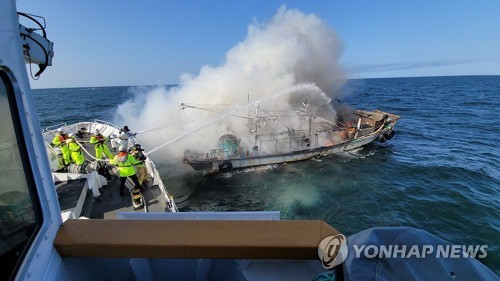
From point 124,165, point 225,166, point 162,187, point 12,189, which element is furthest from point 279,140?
point 12,189

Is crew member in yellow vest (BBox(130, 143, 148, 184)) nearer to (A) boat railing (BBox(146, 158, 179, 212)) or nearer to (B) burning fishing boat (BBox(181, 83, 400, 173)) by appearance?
(A) boat railing (BBox(146, 158, 179, 212))

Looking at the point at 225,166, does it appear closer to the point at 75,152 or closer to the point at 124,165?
the point at 75,152

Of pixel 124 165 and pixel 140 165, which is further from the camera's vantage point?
pixel 140 165

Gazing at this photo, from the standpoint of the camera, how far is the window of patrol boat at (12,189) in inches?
72.2

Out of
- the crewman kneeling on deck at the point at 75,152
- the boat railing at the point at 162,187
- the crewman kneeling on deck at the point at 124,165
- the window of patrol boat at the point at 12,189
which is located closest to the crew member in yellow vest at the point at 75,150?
the crewman kneeling on deck at the point at 75,152

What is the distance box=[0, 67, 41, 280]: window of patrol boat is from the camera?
A: 1835 mm

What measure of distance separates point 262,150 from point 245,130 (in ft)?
10.7

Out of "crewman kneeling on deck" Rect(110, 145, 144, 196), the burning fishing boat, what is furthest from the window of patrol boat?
the burning fishing boat

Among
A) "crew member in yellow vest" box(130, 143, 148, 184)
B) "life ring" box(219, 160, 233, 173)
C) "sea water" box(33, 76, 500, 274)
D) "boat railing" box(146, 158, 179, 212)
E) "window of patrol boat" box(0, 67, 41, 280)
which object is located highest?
"window of patrol boat" box(0, 67, 41, 280)

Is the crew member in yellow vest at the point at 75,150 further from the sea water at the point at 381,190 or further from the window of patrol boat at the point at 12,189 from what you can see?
the window of patrol boat at the point at 12,189

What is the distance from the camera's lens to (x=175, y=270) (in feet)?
10.4

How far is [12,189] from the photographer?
6.44 feet

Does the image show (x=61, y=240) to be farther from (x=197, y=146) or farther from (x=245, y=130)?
(x=245, y=130)

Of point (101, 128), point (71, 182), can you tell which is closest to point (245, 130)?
point (101, 128)
